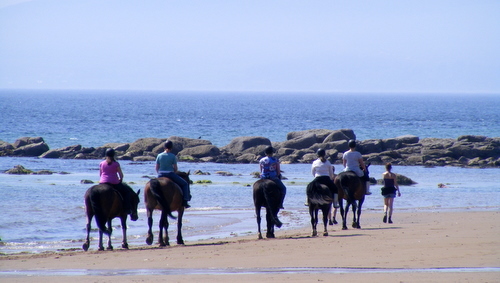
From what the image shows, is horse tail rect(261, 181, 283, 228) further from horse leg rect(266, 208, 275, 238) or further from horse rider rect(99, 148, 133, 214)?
horse rider rect(99, 148, 133, 214)

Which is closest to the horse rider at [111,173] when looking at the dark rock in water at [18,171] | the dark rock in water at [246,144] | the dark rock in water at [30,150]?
Result: the dark rock in water at [18,171]

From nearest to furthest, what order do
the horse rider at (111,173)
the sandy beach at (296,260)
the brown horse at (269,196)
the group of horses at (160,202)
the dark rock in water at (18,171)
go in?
the sandy beach at (296,260) < the group of horses at (160,202) < the horse rider at (111,173) < the brown horse at (269,196) < the dark rock in water at (18,171)

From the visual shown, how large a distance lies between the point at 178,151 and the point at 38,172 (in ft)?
42.9

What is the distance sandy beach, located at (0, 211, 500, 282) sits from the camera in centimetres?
1059

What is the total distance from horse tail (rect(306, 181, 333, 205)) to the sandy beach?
837 mm

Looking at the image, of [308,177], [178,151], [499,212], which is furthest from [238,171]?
[499,212]

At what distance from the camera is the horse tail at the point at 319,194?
51.2 ft

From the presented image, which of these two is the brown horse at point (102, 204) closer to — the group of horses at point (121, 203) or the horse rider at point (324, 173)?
the group of horses at point (121, 203)

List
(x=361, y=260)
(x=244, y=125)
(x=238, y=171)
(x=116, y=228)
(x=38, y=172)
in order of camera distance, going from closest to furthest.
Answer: (x=361, y=260) < (x=116, y=228) < (x=38, y=172) < (x=238, y=171) < (x=244, y=125)

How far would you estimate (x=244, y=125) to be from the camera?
93.2 metres

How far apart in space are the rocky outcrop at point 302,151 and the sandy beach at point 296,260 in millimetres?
29481

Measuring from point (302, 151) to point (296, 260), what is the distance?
35.7 meters

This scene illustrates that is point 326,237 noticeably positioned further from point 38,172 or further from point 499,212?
point 38,172

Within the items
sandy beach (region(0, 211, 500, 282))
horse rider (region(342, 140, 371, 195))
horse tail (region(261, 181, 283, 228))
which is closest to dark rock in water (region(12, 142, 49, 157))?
sandy beach (region(0, 211, 500, 282))
